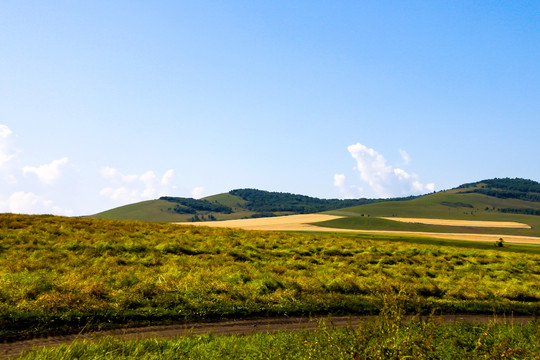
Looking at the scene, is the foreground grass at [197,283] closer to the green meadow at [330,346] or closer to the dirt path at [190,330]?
the dirt path at [190,330]

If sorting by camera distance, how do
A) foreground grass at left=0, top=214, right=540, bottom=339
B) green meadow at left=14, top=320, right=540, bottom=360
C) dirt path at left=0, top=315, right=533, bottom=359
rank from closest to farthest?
green meadow at left=14, top=320, right=540, bottom=360 → dirt path at left=0, top=315, right=533, bottom=359 → foreground grass at left=0, top=214, right=540, bottom=339

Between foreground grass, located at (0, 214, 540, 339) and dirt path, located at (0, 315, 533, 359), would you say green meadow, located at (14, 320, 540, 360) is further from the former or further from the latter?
foreground grass, located at (0, 214, 540, 339)

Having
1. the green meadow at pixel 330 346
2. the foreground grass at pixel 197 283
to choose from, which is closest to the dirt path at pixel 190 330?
the foreground grass at pixel 197 283

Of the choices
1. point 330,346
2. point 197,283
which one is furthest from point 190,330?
point 197,283

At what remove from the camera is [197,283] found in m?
19.5

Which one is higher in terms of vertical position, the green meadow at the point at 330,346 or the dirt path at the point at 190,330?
the green meadow at the point at 330,346

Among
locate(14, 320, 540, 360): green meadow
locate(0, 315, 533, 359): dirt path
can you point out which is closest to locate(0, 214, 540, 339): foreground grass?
locate(0, 315, 533, 359): dirt path

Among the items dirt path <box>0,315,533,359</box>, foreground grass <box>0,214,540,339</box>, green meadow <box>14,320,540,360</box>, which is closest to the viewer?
green meadow <box>14,320,540,360</box>

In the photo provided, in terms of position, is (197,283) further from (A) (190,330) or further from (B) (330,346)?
(B) (330,346)

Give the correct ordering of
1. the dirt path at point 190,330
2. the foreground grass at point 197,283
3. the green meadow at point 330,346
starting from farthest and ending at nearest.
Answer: the foreground grass at point 197,283
the dirt path at point 190,330
the green meadow at point 330,346

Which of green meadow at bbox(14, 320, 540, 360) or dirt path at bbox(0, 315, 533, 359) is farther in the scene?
dirt path at bbox(0, 315, 533, 359)

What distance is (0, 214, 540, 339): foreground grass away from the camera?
1501cm

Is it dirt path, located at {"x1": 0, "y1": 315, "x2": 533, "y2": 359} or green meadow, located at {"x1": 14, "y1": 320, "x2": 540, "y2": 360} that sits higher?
green meadow, located at {"x1": 14, "y1": 320, "x2": 540, "y2": 360}

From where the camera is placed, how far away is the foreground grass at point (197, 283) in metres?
15.0
